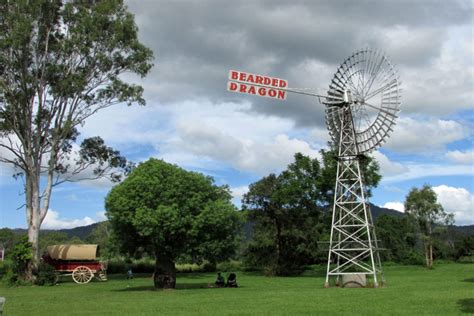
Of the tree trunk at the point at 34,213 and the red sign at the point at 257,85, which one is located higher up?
the red sign at the point at 257,85

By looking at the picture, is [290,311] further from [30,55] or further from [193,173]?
[30,55]

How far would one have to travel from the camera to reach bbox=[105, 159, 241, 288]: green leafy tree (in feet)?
88.0

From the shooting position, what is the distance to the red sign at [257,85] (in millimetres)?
27375

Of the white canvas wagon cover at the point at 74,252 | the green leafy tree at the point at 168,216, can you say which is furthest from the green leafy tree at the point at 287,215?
the green leafy tree at the point at 168,216

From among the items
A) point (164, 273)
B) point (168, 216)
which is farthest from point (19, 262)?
point (168, 216)

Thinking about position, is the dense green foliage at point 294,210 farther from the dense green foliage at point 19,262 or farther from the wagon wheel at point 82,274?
the dense green foliage at point 19,262

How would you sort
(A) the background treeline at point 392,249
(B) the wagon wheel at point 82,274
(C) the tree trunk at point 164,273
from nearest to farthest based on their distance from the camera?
1. (C) the tree trunk at point 164,273
2. (B) the wagon wheel at point 82,274
3. (A) the background treeline at point 392,249

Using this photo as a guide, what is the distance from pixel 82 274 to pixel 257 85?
2104 cm

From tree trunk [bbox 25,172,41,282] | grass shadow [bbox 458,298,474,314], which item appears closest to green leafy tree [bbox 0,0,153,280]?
tree trunk [bbox 25,172,41,282]

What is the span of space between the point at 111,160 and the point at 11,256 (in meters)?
10.8

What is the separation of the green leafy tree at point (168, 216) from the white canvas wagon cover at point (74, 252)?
11.5 metres

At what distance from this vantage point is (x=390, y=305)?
18.1 metres

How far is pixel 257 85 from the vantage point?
93.1 ft

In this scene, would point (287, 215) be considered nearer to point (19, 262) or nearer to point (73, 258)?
point (73, 258)
